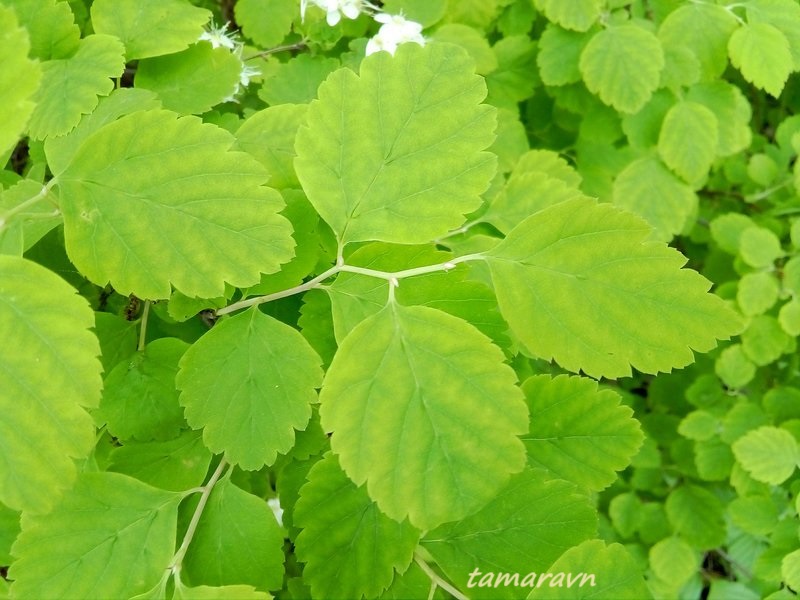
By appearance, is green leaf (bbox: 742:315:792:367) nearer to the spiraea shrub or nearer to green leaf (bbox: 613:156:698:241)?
green leaf (bbox: 613:156:698:241)

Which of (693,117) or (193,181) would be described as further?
(693,117)

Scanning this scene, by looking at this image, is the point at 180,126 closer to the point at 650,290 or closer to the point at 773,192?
the point at 650,290

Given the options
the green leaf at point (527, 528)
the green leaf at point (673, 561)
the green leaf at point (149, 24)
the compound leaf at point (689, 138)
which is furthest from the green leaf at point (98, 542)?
the green leaf at point (673, 561)

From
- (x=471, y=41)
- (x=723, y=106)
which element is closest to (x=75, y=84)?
(x=471, y=41)

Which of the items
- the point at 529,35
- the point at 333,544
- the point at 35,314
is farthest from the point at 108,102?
the point at 529,35

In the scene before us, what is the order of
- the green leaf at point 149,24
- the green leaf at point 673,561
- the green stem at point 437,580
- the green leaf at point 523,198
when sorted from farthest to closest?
the green leaf at point 673,561 < the green leaf at point 523,198 < the green leaf at point 149,24 < the green stem at point 437,580

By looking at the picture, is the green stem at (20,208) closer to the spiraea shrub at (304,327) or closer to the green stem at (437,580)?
the spiraea shrub at (304,327)

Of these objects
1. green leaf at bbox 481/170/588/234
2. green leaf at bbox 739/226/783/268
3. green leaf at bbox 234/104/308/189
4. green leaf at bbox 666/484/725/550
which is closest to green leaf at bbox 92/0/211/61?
green leaf at bbox 234/104/308/189
